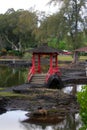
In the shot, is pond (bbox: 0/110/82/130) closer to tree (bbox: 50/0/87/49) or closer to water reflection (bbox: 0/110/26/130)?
water reflection (bbox: 0/110/26/130)

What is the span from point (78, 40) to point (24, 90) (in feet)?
134

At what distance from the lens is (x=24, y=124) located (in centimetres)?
2386

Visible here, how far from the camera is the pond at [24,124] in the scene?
906 inches

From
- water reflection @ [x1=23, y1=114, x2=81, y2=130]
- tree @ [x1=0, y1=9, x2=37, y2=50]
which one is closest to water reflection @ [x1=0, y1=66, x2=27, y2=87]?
water reflection @ [x1=23, y1=114, x2=81, y2=130]

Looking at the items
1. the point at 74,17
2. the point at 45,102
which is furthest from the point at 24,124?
the point at 74,17

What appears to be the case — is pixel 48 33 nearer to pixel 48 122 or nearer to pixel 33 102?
pixel 33 102

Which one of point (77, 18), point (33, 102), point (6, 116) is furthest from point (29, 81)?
point (77, 18)

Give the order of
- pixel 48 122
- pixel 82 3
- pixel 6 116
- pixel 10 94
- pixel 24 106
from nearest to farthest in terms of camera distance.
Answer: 1. pixel 48 122
2. pixel 6 116
3. pixel 24 106
4. pixel 10 94
5. pixel 82 3

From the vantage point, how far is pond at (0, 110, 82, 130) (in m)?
23.0

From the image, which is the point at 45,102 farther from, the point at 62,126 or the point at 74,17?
the point at 74,17

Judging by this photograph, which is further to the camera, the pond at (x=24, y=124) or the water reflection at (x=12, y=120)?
the water reflection at (x=12, y=120)

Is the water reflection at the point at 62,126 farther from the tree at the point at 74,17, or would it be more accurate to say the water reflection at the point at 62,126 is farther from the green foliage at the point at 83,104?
the tree at the point at 74,17

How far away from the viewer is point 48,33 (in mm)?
75062

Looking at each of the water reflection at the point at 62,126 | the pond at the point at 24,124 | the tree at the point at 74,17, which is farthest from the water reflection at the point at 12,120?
the tree at the point at 74,17
